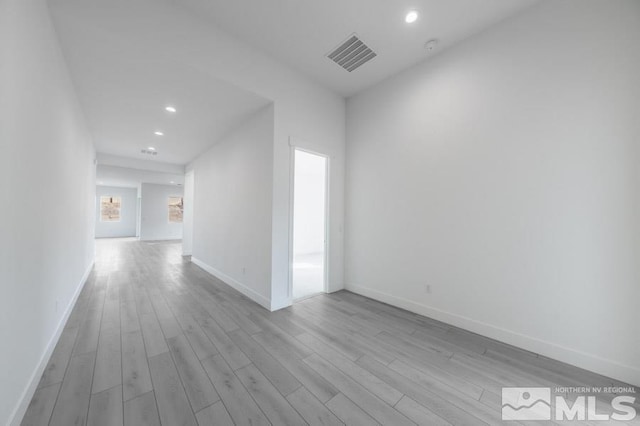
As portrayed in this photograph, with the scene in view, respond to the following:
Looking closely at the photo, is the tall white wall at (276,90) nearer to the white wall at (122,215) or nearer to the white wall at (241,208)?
the white wall at (241,208)

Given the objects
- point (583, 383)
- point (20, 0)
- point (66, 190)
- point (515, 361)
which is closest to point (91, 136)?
point (66, 190)

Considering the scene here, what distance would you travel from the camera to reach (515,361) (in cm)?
199

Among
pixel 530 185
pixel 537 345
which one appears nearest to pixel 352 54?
pixel 530 185

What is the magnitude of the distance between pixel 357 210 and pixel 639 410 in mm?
3033

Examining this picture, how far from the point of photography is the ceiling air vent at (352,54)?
105 inches

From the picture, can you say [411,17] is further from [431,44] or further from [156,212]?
[156,212]

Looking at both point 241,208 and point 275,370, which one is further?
point 241,208

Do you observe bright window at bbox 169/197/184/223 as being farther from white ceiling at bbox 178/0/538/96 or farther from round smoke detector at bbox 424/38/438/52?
round smoke detector at bbox 424/38/438/52

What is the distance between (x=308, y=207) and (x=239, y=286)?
15.0ft

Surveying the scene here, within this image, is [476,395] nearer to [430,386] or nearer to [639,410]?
[430,386]

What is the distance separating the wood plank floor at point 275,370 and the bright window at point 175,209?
8.88 meters

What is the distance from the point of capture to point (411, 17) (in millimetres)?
2314

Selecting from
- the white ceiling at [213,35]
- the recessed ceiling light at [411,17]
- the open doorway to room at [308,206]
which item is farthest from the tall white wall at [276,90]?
the open doorway to room at [308,206]

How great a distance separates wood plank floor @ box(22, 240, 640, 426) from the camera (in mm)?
1416
